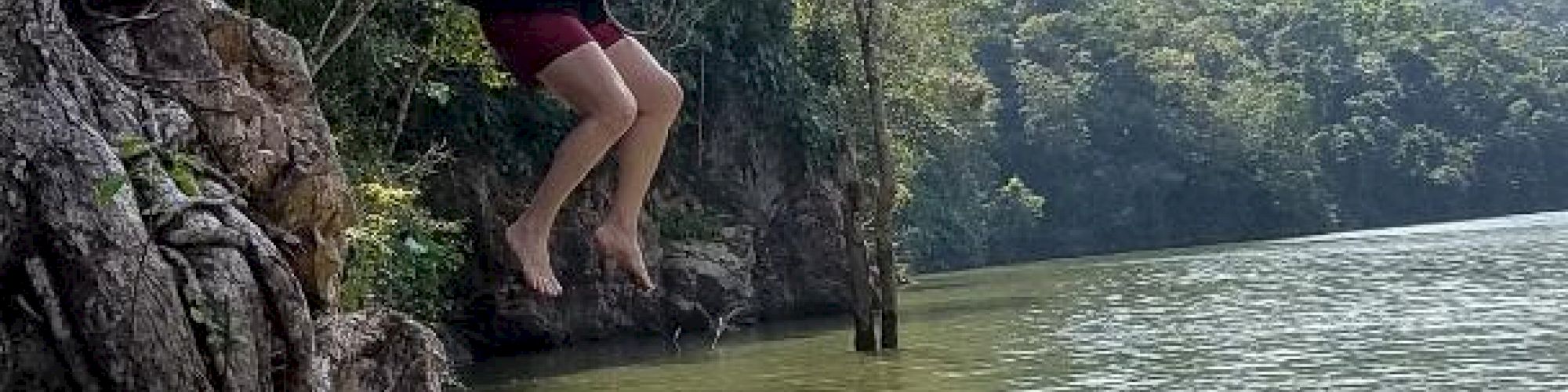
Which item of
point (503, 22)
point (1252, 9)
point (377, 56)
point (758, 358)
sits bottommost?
A: point (758, 358)

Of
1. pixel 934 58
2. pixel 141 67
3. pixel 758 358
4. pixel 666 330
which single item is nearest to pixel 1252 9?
pixel 934 58

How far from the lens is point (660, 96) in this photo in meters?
4.52

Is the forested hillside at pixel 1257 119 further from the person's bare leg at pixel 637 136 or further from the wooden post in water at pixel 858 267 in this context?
the person's bare leg at pixel 637 136

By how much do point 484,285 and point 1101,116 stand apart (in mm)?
50025

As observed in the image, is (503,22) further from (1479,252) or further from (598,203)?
(1479,252)

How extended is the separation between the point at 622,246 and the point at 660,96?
1.81ft

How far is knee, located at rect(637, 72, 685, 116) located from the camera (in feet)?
14.8

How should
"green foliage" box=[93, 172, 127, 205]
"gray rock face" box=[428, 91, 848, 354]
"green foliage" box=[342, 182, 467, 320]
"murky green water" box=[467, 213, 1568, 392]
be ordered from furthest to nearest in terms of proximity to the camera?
"gray rock face" box=[428, 91, 848, 354] → "murky green water" box=[467, 213, 1568, 392] → "green foliage" box=[342, 182, 467, 320] → "green foliage" box=[93, 172, 127, 205]

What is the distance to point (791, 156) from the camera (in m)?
36.6

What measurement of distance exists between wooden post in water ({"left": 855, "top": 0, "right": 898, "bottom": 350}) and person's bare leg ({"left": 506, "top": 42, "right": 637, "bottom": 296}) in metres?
18.2

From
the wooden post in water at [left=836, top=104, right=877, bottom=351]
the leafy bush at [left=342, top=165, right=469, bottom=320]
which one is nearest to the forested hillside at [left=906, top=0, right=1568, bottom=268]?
the wooden post in water at [left=836, top=104, right=877, bottom=351]

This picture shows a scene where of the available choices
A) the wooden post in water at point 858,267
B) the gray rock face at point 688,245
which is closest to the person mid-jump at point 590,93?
the wooden post in water at point 858,267

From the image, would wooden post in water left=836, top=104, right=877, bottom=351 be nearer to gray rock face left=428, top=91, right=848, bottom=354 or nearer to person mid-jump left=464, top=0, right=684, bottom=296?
gray rock face left=428, top=91, right=848, bottom=354

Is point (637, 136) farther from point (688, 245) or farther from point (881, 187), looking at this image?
point (688, 245)
